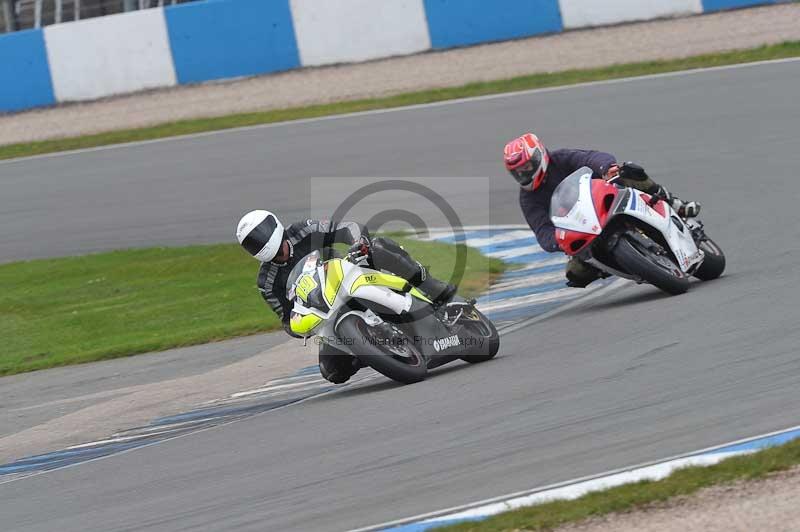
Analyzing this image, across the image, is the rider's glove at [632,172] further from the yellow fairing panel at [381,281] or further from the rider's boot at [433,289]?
the yellow fairing panel at [381,281]

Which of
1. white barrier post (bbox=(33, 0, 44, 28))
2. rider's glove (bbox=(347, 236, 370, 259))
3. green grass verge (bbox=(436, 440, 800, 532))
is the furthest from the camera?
white barrier post (bbox=(33, 0, 44, 28))

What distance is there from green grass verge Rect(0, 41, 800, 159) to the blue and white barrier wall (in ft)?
4.11

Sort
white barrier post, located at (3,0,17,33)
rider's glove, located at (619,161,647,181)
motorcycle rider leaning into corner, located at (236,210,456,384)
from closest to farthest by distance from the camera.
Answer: motorcycle rider leaning into corner, located at (236,210,456,384)
rider's glove, located at (619,161,647,181)
white barrier post, located at (3,0,17,33)

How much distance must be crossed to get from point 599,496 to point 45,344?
898cm

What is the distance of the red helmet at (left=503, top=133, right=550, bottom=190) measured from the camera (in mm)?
9703

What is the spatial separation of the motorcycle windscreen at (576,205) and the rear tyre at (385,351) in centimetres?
181

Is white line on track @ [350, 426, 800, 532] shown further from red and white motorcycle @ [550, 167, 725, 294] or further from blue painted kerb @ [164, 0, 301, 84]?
blue painted kerb @ [164, 0, 301, 84]

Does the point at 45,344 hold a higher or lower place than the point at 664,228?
lower

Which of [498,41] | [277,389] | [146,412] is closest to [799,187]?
[277,389]

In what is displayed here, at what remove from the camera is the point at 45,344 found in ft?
42.3

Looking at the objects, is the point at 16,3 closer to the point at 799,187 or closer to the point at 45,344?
the point at 45,344

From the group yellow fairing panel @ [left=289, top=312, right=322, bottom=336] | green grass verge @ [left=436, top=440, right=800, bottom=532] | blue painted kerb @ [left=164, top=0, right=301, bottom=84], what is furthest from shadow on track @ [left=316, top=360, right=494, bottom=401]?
blue painted kerb @ [left=164, top=0, right=301, bottom=84]

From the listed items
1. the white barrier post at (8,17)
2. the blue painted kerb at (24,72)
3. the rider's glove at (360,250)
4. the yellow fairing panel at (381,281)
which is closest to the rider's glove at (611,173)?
the yellow fairing panel at (381,281)

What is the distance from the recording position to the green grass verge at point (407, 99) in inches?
746
